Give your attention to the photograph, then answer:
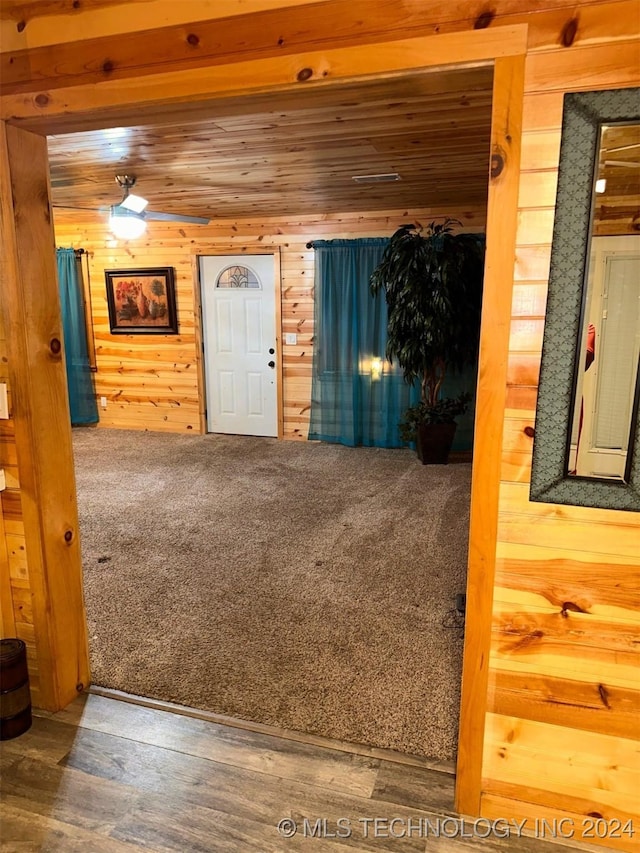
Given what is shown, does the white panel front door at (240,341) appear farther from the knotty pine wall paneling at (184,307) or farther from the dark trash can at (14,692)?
the dark trash can at (14,692)

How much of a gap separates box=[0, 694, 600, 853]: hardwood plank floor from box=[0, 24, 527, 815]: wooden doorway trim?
0.19 metres

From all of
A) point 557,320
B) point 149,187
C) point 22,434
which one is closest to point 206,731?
point 22,434

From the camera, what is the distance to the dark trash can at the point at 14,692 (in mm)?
1899

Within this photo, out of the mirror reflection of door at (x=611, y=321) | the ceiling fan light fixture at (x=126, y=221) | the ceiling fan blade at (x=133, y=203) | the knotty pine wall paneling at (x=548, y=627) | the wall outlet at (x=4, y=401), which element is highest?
the ceiling fan blade at (x=133, y=203)

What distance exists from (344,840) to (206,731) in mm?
623

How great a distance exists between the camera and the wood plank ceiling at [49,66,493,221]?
1651 millimetres

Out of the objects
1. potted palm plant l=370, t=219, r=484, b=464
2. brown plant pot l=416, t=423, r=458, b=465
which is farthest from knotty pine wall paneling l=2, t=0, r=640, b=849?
brown plant pot l=416, t=423, r=458, b=465

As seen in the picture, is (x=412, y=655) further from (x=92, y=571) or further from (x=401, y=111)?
(x=401, y=111)

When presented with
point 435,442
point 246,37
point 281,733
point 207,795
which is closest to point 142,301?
point 435,442

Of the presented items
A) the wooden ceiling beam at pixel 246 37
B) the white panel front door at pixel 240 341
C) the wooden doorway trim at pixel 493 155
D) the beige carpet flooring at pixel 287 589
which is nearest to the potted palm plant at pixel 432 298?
the beige carpet flooring at pixel 287 589

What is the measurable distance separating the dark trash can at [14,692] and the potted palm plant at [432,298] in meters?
3.73

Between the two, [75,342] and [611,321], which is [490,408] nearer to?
[611,321]

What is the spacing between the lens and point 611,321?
1.33 metres

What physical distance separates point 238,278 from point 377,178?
2.45m
